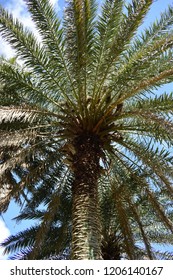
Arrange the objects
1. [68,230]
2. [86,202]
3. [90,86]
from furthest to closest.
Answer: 1. [68,230]
2. [90,86]
3. [86,202]

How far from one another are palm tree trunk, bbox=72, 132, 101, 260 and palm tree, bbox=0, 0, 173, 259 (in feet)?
0.08

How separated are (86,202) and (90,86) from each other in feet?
8.73

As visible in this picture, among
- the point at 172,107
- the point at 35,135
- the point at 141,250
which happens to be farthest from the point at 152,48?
the point at 141,250

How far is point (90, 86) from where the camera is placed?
31.7ft

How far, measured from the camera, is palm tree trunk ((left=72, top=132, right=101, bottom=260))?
24.8 feet

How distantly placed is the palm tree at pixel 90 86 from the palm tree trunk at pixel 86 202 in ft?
0.08

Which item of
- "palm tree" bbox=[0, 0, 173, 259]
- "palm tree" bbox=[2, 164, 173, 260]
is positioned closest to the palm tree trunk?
"palm tree" bbox=[0, 0, 173, 259]

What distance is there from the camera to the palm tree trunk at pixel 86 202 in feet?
24.8

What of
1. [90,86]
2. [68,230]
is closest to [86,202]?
[90,86]

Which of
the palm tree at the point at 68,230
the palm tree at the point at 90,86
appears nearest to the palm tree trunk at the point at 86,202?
the palm tree at the point at 90,86

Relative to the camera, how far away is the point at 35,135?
372 inches

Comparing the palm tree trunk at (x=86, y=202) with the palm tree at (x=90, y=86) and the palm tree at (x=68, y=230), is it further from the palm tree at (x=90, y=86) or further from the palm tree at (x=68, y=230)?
the palm tree at (x=68, y=230)

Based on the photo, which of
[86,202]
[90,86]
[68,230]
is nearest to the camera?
[86,202]

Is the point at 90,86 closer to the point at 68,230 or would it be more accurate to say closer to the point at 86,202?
the point at 86,202
